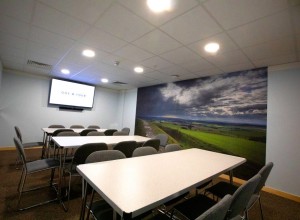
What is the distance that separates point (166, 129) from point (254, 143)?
2490 mm

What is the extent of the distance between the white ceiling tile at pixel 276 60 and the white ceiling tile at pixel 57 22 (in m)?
3.04

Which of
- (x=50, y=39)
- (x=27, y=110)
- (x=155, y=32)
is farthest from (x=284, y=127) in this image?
(x=27, y=110)

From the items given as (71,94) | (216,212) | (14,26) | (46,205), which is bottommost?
(46,205)

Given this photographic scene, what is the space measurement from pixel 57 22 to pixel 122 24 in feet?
2.81

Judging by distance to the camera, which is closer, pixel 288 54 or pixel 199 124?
pixel 288 54

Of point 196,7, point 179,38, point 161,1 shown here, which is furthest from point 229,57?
point 161,1

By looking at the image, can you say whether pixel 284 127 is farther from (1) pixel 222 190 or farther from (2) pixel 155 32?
(2) pixel 155 32

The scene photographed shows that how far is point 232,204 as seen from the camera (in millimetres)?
1082

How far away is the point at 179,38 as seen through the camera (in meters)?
2.27

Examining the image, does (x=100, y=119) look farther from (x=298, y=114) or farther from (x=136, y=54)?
(x=298, y=114)

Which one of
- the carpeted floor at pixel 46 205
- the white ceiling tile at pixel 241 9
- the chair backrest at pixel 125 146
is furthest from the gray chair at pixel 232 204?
the white ceiling tile at pixel 241 9

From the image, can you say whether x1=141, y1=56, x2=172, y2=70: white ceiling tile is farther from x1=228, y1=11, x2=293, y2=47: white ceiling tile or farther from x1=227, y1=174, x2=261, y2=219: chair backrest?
x1=227, y1=174, x2=261, y2=219: chair backrest

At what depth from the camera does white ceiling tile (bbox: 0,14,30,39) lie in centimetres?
207

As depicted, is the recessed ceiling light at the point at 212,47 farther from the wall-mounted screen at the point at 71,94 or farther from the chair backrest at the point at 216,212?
the wall-mounted screen at the point at 71,94
